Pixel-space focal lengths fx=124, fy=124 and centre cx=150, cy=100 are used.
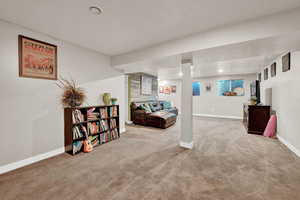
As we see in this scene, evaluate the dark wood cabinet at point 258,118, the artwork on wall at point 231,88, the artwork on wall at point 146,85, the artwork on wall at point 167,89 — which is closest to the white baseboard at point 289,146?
the dark wood cabinet at point 258,118

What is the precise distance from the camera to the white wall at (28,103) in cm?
199

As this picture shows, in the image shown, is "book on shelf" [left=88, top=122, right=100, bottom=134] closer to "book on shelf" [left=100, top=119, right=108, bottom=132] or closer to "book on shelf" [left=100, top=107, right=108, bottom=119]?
"book on shelf" [left=100, top=119, right=108, bottom=132]

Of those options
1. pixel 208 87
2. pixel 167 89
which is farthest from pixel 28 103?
pixel 208 87

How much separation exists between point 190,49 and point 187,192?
232 cm

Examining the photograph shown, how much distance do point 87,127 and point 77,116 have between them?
349mm

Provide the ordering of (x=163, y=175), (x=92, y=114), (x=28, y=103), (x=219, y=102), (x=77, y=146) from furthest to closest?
(x=219, y=102) → (x=92, y=114) → (x=77, y=146) → (x=28, y=103) → (x=163, y=175)

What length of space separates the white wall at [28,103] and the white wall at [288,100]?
15.2 feet

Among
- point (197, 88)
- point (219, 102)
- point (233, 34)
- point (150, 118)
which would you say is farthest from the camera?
point (197, 88)

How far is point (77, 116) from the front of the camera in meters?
2.67

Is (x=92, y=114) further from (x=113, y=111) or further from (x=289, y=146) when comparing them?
(x=289, y=146)

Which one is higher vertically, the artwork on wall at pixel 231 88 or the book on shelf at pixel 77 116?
the artwork on wall at pixel 231 88

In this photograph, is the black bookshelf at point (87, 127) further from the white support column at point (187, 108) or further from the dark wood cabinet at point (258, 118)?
the dark wood cabinet at point (258, 118)

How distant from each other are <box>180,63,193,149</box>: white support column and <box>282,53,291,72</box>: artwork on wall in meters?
2.10

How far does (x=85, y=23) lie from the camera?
6.79 feet
